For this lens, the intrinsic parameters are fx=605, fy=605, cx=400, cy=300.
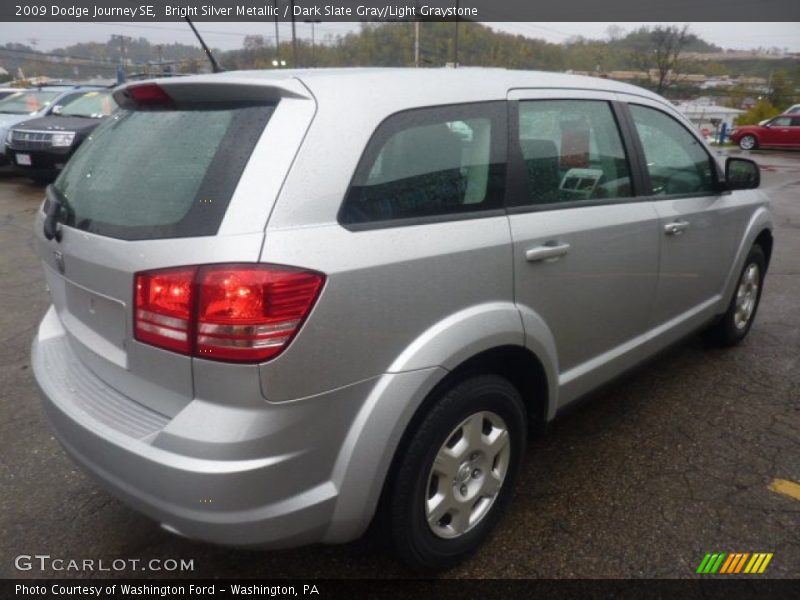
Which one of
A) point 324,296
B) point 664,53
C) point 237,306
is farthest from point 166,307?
point 664,53

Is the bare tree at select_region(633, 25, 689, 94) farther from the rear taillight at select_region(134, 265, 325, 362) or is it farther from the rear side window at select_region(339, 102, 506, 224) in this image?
the rear taillight at select_region(134, 265, 325, 362)

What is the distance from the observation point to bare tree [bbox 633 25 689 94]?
139ft

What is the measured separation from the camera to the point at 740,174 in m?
3.38

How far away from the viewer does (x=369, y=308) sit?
5.43 ft

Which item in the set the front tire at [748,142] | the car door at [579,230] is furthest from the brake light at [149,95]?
the front tire at [748,142]

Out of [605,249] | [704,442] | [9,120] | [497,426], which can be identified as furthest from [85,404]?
[9,120]

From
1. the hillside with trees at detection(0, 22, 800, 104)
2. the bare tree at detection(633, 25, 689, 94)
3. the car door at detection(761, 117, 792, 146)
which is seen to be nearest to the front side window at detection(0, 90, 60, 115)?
the hillside with trees at detection(0, 22, 800, 104)

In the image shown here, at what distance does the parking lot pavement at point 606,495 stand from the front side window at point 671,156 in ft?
3.67

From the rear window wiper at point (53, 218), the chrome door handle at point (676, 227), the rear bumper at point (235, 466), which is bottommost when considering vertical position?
the rear bumper at point (235, 466)

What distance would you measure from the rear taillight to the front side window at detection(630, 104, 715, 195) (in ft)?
6.66

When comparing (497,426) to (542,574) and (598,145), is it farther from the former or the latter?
(598,145)

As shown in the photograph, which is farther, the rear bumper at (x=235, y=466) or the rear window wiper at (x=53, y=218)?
the rear window wiper at (x=53, y=218)

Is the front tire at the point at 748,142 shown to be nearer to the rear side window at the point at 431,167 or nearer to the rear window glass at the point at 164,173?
the rear side window at the point at 431,167

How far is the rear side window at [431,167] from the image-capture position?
5.74 feet
